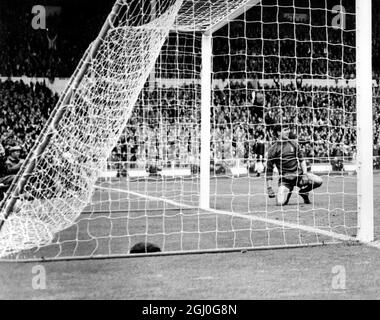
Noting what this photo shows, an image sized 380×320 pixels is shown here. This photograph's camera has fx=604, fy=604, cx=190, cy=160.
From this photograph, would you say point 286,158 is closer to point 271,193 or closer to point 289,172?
point 289,172

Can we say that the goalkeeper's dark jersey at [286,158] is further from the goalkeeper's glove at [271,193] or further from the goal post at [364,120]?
the goal post at [364,120]

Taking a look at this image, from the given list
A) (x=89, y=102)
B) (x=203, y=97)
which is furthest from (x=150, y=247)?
(x=203, y=97)

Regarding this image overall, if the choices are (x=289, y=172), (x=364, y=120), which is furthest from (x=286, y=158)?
(x=364, y=120)

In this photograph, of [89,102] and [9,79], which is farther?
[9,79]

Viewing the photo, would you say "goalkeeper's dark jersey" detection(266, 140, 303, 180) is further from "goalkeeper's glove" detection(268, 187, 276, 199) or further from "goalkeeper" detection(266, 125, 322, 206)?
"goalkeeper's glove" detection(268, 187, 276, 199)

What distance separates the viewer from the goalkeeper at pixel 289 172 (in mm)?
10414

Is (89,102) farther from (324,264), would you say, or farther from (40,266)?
(324,264)

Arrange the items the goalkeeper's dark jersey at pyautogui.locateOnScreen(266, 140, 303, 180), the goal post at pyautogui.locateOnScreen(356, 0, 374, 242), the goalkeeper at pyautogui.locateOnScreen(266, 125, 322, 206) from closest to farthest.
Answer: the goal post at pyautogui.locateOnScreen(356, 0, 374, 242), the goalkeeper at pyautogui.locateOnScreen(266, 125, 322, 206), the goalkeeper's dark jersey at pyautogui.locateOnScreen(266, 140, 303, 180)

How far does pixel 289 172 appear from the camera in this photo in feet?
35.4

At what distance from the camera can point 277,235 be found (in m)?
6.79

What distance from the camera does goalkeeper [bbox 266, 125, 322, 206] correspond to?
34.2 feet

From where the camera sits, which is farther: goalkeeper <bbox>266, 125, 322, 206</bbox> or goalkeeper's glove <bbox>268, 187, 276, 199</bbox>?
goalkeeper's glove <bbox>268, 187, 276, 199</bbox>

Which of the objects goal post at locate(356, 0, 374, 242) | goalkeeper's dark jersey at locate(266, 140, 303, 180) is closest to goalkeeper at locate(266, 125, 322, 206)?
Result: goalkeeper's dark jersey at locate(266, 140, 303, 180)

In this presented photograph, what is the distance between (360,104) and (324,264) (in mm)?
2028
